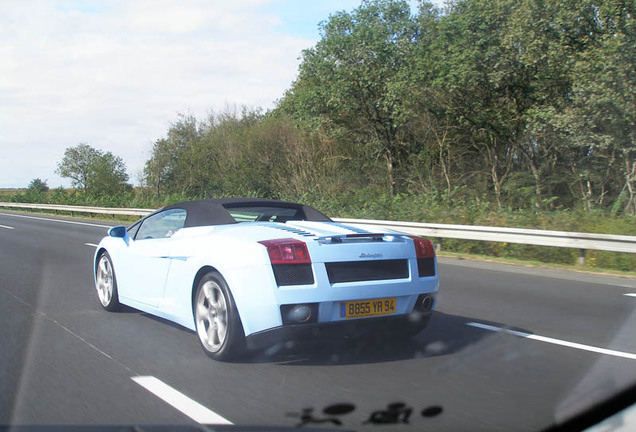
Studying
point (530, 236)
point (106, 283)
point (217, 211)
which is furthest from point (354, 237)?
point (530, 236)

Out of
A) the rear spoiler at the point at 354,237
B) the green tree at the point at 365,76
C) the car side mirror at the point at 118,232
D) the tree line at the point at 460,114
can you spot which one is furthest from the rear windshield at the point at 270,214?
the green tree at the point at 365,76

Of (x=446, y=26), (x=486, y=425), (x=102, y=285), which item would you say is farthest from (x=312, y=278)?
(x=446, y=26)

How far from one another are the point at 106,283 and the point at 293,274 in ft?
12.3

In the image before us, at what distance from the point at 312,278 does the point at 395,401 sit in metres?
1.15

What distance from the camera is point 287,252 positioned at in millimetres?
4871

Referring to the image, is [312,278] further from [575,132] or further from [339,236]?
[575,132]

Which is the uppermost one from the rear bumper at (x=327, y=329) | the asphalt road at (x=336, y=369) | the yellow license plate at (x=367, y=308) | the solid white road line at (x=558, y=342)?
the yellow license plate at (x=367, y=308)

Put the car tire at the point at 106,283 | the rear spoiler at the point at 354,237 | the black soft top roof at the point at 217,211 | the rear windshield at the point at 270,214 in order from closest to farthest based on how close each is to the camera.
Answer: the rear spoiler at the point at 354,237 < the black soft top roof at the point at 217,211 < the rear windshield at the point at 270,214 < the car tire at the point at 106,283

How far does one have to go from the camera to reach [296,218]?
262 inches

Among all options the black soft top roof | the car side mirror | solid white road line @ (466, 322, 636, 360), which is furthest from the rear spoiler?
the car side mirror

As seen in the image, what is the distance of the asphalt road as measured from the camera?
13.1ft

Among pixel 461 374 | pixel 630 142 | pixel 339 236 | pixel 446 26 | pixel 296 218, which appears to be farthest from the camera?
pixel 446 26

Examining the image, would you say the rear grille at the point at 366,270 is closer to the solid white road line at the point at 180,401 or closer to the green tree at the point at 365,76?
the solid white road line at the point at 180,401

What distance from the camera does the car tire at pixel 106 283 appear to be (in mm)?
7422
